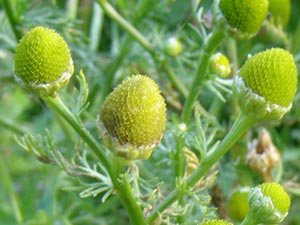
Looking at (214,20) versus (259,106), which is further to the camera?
(214,20)

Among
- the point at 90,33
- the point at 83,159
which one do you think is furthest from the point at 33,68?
the point at 90,33

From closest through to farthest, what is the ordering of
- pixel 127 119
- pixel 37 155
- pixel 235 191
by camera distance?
pixel 127 119, pixel 37 155, pixel 235 191

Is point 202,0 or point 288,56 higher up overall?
point 288,56

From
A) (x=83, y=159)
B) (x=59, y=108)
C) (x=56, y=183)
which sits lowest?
(x=56, y=183)

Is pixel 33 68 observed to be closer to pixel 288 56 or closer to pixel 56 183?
pixel 288 56

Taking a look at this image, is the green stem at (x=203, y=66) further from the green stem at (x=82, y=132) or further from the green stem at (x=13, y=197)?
the green stem at (x=13, y=197)

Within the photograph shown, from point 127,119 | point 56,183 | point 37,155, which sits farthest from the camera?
point 56,183

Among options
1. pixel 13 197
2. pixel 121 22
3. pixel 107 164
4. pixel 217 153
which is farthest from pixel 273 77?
pixel 13 197
